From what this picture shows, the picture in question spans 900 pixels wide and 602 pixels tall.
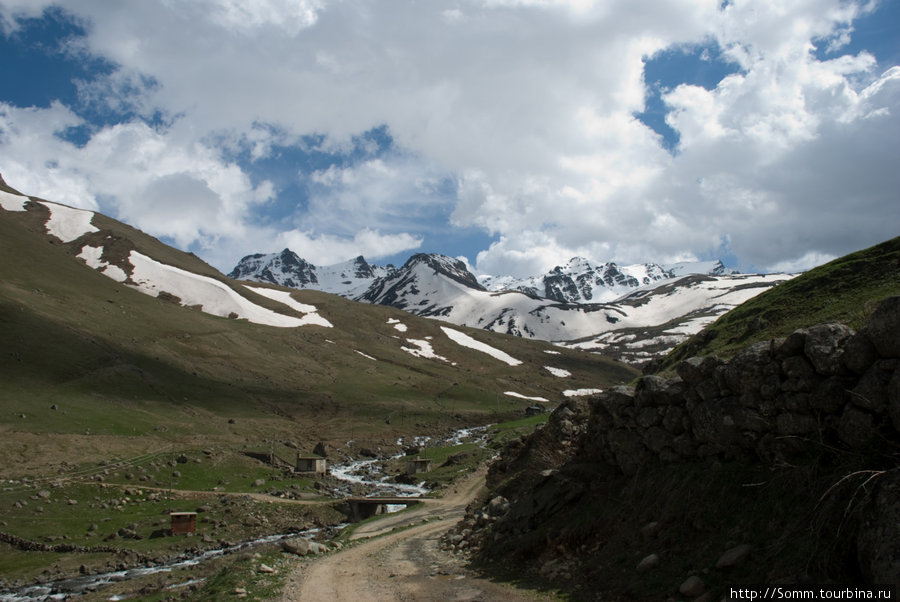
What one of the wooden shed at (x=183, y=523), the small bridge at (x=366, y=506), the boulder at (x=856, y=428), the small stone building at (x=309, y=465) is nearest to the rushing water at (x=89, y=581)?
the wooden shed at (x=183, y=523)

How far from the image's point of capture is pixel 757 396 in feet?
42.4

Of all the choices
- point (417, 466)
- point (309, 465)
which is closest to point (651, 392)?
point (417, 466)

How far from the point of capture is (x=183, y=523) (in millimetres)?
38844

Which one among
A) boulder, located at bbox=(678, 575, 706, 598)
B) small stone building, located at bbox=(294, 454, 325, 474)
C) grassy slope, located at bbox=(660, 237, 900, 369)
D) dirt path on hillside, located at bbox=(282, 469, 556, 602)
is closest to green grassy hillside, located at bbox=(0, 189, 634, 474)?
small stone building, located at bbox=(294, 454, 325, 474)

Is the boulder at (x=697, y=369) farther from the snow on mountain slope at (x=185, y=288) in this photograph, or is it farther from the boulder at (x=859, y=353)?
the snow on mountain slope at (x=185, y=288)

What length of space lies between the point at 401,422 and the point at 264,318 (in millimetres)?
93777

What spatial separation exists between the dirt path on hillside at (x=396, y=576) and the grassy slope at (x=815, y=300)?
11.4m

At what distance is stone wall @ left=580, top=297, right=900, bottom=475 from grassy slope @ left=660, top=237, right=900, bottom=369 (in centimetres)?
494

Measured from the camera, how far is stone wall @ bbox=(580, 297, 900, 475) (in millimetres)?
10262

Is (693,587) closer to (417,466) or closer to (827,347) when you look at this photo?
(827,347)

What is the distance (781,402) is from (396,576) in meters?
13.8

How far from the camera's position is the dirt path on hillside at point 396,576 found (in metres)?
16.2

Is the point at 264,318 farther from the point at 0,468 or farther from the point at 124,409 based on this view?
the point at 0,468

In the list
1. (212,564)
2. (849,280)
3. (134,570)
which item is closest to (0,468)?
(134,570)
